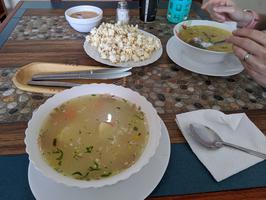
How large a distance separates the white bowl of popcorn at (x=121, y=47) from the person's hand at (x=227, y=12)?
0.35 m

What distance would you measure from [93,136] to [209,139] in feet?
0.99

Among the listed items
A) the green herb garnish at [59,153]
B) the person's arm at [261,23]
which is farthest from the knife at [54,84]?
the person's arm at [261,23]

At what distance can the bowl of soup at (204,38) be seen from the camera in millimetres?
967

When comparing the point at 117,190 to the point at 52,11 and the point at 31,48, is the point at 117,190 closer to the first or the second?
the point at 31,48

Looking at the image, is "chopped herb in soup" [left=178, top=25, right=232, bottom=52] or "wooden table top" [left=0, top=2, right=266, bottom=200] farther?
"chopped herb in soup" [left=178, top=25, right=232, bottom=52]

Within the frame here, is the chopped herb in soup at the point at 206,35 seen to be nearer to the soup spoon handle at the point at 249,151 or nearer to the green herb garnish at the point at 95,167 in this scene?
the soup spoon handle at the point at 249,151

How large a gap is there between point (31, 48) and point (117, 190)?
2.55ft

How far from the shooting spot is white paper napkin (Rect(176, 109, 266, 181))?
0.62 meters

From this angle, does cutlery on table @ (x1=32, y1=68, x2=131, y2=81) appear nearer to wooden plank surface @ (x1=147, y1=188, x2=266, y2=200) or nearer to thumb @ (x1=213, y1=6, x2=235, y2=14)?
wooden plank surface @ (x1=147, y1=188, x2=266, y2=200)

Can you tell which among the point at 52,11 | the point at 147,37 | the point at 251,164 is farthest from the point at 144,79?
the point at 52,11

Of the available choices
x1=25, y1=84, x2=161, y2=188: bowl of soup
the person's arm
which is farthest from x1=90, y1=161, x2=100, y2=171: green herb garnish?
the person's arm

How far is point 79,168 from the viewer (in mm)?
545

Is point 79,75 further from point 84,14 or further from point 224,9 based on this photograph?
point 224,9

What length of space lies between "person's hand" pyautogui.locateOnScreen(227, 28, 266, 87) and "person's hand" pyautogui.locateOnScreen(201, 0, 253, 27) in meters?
0.32
